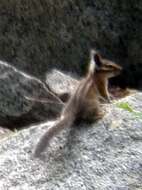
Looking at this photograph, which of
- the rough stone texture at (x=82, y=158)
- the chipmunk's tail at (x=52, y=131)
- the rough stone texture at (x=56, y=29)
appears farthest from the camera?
the rough stone texture at (x=56, y=29)

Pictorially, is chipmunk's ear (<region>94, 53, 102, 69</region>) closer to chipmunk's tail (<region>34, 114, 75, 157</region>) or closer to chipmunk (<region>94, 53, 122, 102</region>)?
chipmunk (<region>94, 53, 122, 102</region>)

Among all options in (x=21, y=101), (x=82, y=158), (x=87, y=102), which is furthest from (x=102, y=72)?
(x=21, y=101)

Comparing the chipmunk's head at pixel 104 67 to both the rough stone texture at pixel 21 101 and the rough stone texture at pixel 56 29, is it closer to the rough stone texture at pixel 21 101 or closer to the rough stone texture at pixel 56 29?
the rough stone texture at pixel 21 101

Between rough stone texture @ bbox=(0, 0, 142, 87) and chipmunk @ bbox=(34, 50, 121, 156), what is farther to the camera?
rough stone texture @ bbox=(0, 0, 142, 87)

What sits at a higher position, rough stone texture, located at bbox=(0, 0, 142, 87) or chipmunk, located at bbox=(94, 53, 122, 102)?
rough stone texture, located at bbox=(0, 0, 142, 87)

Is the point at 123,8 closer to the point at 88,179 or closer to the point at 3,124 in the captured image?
the point at 3,124

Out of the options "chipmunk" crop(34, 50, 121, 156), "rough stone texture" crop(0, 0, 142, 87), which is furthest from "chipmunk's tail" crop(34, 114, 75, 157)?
"rough stone texture" crop(0, 0, 142, 87)

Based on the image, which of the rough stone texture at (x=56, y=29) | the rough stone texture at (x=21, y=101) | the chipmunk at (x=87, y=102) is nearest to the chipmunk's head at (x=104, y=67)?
the chipmunk at (x=87, y=102)
